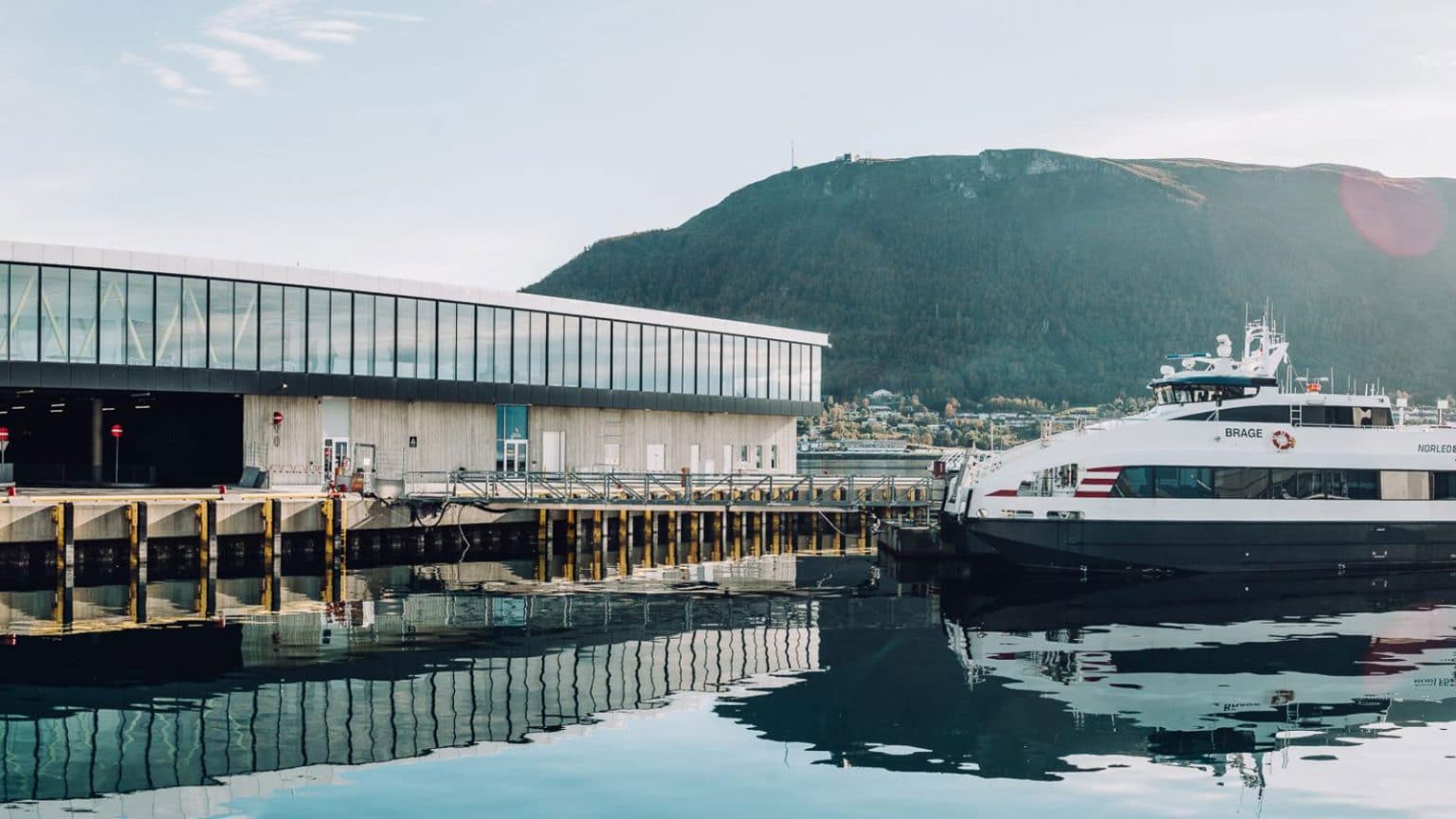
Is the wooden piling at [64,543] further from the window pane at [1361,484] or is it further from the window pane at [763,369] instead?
the window pane at [763,369]

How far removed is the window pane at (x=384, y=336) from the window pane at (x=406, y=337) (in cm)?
22

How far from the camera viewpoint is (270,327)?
51.3 m

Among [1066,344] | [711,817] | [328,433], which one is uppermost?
[1066,344]

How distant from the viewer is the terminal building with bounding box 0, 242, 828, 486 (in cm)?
4700

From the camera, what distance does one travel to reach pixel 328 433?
53188 millimetres

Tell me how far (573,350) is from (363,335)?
35.8 ft

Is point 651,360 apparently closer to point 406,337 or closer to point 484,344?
point 484,344

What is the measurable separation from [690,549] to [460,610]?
66.6ft

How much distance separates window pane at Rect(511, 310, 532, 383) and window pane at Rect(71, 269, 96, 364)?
1736 cm

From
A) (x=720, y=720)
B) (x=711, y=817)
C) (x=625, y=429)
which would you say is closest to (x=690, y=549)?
(x=625, y=429)

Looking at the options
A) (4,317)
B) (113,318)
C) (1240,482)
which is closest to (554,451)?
(113,318)

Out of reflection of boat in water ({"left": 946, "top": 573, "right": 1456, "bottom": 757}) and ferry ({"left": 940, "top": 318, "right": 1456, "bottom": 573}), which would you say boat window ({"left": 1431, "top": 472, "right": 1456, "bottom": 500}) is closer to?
ferry ({"left": 940, "top": 318, "right": 1456, "bottom": 573})

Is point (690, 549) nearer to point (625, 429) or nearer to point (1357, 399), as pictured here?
point (625, 429)

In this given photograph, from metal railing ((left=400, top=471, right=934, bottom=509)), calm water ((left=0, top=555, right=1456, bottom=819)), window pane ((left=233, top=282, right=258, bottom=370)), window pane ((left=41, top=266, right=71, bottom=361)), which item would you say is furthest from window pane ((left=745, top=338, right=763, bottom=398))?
calm water ((left=0, top=555, right=1456, bottom=819))
